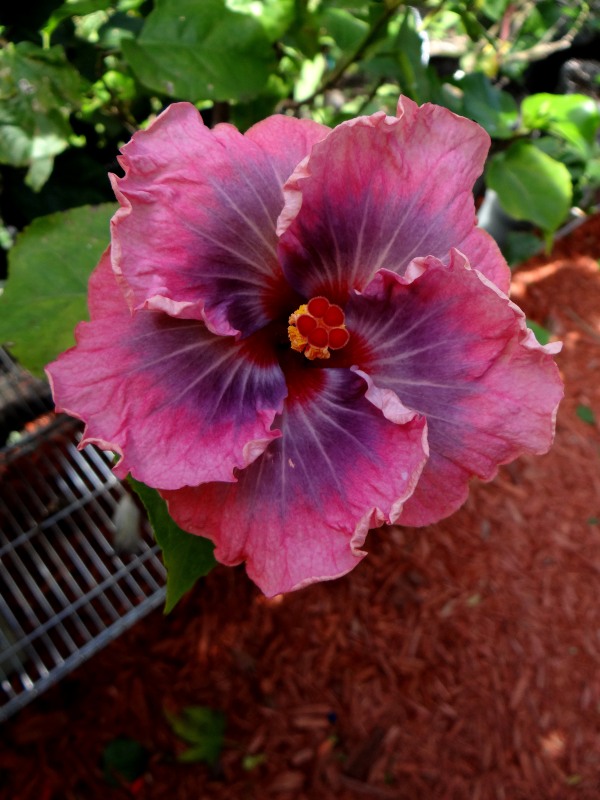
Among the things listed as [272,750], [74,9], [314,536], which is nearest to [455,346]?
[314,536]

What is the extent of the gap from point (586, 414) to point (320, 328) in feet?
8.25

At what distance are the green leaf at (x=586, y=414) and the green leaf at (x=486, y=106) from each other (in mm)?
1744


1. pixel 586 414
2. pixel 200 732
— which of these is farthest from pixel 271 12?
pixel 586 414

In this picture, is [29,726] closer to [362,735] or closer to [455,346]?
[362,735]

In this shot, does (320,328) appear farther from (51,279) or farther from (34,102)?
(34,102)

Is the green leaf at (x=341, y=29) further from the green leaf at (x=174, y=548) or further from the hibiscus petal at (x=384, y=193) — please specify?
the green leaf at (x=174, y=548)

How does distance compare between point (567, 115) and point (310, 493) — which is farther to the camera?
point (567, 115)

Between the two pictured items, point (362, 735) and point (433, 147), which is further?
point (362, 735)

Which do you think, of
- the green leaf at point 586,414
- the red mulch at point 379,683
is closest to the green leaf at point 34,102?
the red mulch at point 379,683

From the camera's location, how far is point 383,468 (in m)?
0.76

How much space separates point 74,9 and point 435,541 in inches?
81.8

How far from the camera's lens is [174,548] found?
33.6 inches

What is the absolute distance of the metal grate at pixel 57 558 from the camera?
193 cm

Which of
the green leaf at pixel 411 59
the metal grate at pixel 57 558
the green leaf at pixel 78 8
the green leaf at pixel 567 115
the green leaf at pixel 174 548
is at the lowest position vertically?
the metal grate at pixel 57 558
